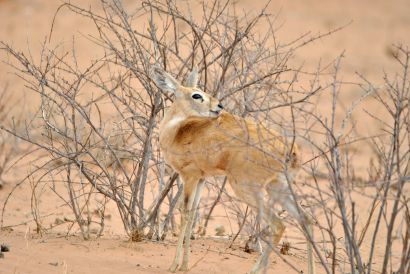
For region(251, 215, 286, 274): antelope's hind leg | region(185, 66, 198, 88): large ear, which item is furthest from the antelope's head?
region(251, 215, 286, 274): antelope's hind leg

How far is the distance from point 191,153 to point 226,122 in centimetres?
39

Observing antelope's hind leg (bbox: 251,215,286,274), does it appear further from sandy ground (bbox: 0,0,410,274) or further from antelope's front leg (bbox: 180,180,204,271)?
antelope's front leg (bbox: 180,180,204,271)

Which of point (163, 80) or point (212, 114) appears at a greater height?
point (163, 80)

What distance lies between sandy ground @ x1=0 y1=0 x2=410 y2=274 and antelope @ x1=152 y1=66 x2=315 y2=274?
29cm

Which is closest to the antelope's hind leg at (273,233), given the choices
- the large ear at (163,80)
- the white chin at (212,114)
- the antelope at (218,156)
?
the antelope at (218,156)

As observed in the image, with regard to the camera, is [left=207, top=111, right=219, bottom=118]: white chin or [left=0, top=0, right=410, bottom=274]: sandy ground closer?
[left=0, top=0, right=410, bottom=274]: sandy ground

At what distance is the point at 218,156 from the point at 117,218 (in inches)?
170

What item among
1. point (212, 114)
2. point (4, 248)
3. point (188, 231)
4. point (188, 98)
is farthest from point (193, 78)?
point (4, 248)

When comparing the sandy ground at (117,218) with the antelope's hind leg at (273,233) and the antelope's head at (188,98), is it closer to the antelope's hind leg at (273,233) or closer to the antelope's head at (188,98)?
the antelope's hind leg at (273,233)

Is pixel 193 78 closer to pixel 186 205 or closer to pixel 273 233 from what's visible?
pixel 186 205

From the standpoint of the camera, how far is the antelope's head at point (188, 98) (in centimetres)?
713

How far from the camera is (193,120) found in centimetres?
704

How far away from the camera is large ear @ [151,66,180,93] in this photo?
7.20 m

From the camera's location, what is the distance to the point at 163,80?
23.8ft
